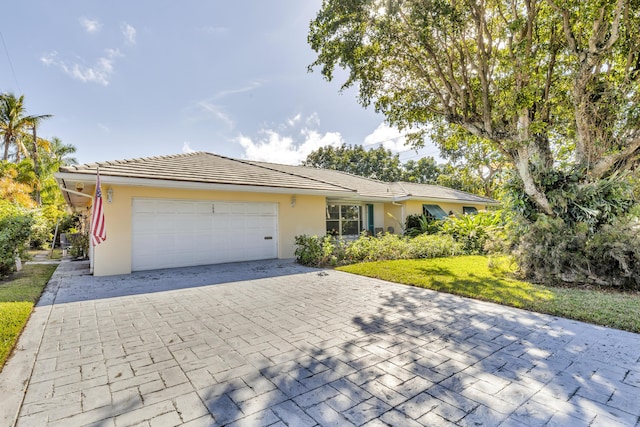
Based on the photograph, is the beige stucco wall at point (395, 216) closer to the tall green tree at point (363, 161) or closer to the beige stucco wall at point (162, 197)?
the beige stucco wall at point (162, 197)

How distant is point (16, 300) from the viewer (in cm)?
620

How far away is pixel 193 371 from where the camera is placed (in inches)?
135

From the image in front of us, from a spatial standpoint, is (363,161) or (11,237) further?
(363,161)

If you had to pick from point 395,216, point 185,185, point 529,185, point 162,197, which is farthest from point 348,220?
point 162,197

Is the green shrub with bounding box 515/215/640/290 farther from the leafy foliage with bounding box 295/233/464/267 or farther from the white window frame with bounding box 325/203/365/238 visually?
the white window frame with bounding box 325/203/365/238

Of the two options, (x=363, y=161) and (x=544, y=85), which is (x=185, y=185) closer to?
(x=544, y=85)

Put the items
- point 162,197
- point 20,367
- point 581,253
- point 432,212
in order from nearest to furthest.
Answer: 1. point 20,367
2. point 581,253
3. point 162,197
4. point 432,212

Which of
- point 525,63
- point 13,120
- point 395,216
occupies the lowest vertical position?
point 395,216

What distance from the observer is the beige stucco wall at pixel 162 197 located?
9.05 m

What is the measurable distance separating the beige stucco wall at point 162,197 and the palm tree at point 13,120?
904 inches

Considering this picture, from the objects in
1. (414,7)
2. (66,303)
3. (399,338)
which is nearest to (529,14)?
(414,7)

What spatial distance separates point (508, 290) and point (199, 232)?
379 inches

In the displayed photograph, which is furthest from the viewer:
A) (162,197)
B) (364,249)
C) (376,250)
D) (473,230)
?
(473,230)

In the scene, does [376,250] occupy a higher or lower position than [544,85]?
lower
